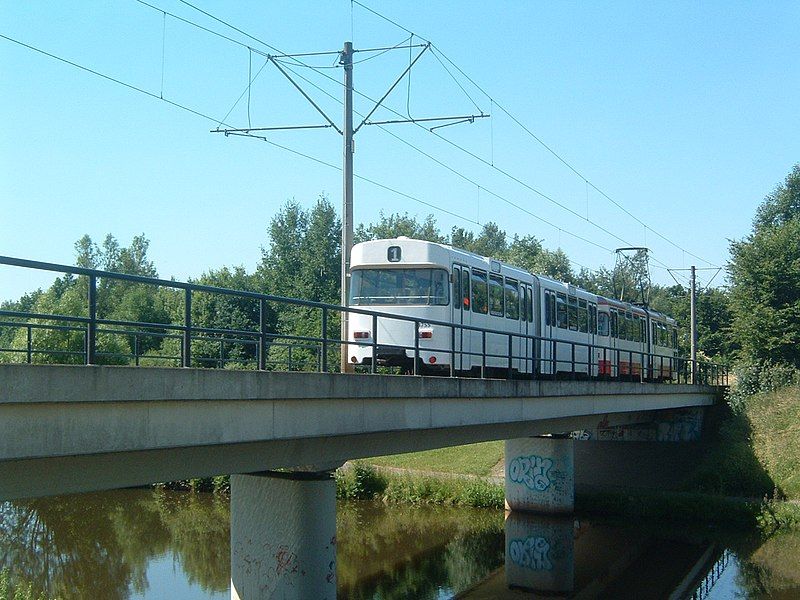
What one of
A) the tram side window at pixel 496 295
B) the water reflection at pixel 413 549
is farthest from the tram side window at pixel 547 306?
the water reflection at pixel 413 549

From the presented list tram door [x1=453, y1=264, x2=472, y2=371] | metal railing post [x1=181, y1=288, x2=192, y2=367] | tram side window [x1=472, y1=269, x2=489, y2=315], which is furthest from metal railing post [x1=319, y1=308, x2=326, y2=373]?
tram side window [x1=472, y1=269, x2=489, y2=315]

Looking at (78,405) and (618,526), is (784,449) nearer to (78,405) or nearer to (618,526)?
(618,526)

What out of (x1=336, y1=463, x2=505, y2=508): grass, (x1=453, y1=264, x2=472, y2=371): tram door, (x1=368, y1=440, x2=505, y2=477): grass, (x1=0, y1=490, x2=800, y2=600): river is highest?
(x1=453, y1=264, x2=472, y2=371): tram door

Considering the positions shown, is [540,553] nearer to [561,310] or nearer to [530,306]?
[530,306]

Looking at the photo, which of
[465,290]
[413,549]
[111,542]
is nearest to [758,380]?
[413,549]

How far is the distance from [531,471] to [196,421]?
23.0m

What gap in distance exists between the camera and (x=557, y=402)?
2277 centimetres

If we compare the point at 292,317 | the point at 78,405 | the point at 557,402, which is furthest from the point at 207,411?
the point at 292,317

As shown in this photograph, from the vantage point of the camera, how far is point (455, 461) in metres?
38.8

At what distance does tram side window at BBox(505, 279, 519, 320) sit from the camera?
25.4 metres

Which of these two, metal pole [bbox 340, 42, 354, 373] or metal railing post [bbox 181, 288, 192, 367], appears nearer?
metal railing post [bbox 181, 288, 192, 367]

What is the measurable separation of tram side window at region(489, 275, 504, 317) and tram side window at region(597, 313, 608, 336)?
10405 mm

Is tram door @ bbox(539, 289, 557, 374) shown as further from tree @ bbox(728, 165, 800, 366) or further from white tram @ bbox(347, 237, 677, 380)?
tree @ bbox(728, 165, 800, 366)

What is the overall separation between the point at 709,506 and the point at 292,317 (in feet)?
95.1
